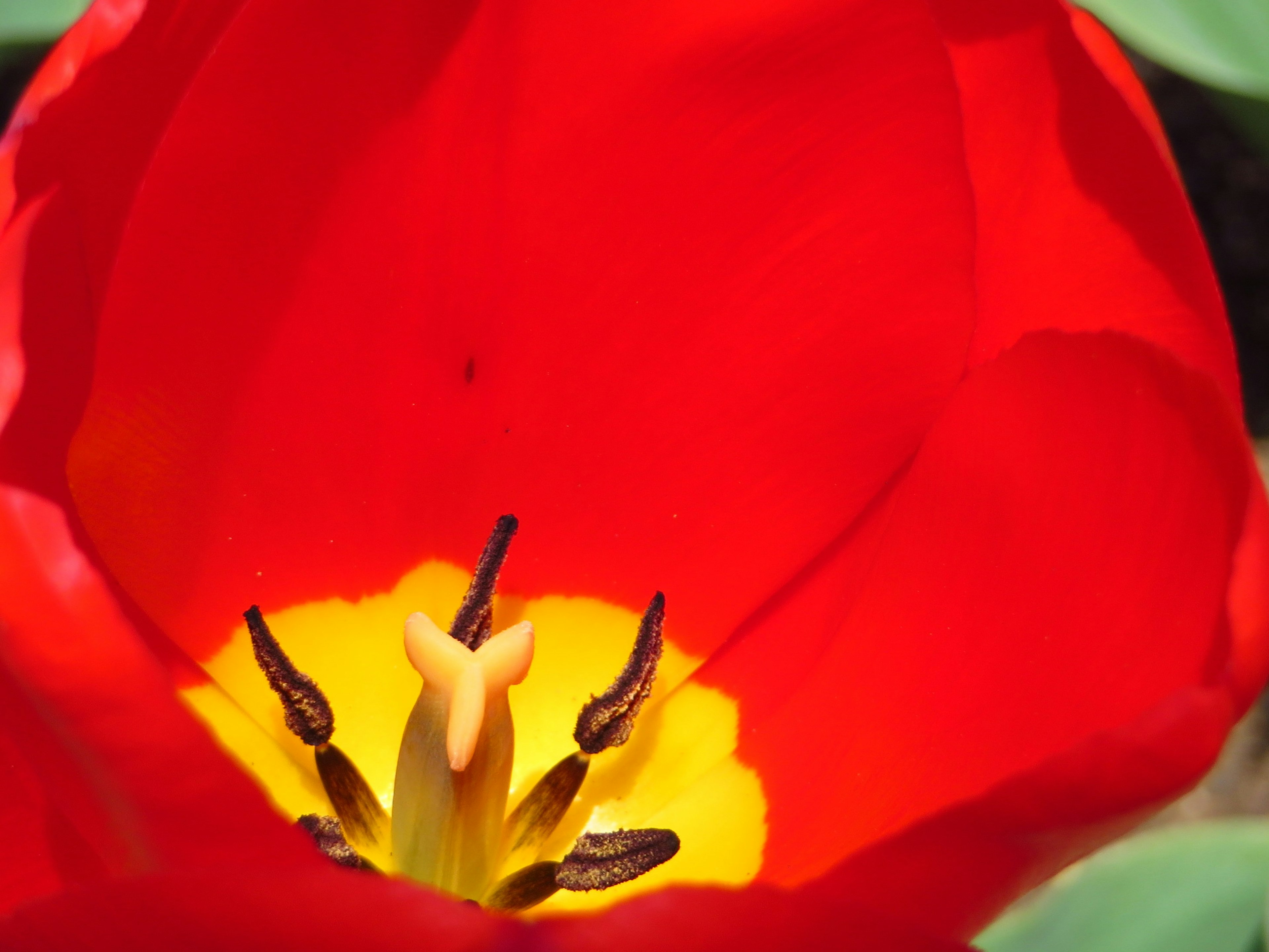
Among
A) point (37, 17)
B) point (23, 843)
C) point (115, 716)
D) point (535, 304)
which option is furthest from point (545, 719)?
point (37, 17)

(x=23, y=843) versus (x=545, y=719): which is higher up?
(x=545, y=719)

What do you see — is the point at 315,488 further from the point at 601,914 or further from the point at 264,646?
the point at 601,914

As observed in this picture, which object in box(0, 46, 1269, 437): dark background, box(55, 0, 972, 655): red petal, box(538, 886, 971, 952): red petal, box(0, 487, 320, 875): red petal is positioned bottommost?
box(538, 886, 971, 952): red petal

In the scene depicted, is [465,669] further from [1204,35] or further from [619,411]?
[1204,35]

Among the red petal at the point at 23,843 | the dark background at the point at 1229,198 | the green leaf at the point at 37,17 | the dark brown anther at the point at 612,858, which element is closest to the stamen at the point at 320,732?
the dark brown anther at the point at 612,858

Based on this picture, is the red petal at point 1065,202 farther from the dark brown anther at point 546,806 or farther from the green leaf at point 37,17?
the green leaf at point 37,17

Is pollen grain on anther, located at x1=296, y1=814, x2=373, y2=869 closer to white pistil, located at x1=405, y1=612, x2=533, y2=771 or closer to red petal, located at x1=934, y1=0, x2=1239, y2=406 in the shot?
white pistil, located at x1=405, y1=612, x2=533, y2=771

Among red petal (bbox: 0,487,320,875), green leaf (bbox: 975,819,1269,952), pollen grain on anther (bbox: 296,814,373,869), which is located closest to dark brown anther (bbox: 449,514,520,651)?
pollen grain on anther (bbox: 296,814,373,869)
